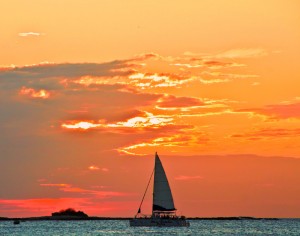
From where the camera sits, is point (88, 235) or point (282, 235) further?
point (282, 235)

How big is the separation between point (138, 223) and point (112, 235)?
599cm

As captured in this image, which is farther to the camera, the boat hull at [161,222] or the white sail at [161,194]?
the white sail at [161,194]

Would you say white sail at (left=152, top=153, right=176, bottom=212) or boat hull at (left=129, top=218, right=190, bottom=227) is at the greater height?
white sail at (left=152, top=153, right=176, bottom=212)

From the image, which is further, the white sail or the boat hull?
the white sail

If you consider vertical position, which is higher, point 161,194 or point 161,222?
point 161,194

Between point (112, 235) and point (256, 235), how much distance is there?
102 ft

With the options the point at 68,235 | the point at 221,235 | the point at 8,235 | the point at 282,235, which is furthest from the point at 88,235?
the point at 282,235

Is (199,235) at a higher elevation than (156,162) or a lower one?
lower

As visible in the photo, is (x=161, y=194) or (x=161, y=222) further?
(x=161, y=194)

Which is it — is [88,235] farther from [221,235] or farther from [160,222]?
[221,235]

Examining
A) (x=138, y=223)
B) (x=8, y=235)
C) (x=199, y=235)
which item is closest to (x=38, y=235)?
(x=8, y=235)

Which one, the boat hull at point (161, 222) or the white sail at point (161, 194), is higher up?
the white sail at point (161, 194)

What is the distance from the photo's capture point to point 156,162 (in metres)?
172

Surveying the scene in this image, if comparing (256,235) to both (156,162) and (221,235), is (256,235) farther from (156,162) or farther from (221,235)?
(156,162)
